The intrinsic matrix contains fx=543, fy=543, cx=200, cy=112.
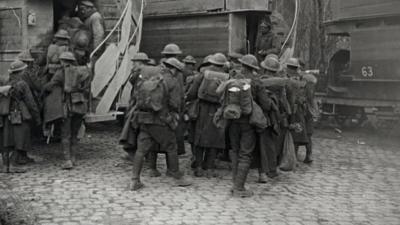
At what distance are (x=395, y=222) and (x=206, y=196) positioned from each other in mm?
2546

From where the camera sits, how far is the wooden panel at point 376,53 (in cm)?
1277

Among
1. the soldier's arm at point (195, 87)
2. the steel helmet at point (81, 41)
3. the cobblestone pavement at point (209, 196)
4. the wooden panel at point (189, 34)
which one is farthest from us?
the wooden panel at point (189, 34)

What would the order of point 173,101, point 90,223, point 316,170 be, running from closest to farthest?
point 90,223 < point 173,101 < point 316,170

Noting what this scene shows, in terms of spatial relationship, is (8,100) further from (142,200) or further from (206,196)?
(206,196)

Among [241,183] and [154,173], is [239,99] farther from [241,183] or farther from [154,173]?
[154,173]

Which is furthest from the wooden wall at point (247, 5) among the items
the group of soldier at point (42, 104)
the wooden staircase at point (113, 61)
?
the group of soldier at point (42, 104)

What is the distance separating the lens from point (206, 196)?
25.5 ft

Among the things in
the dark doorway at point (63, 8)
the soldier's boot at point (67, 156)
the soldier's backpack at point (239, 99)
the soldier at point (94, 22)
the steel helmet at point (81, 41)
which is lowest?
the soldier's boot at point (67, 156)

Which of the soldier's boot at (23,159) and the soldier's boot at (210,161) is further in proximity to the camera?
the soldier's boot at (23,159)

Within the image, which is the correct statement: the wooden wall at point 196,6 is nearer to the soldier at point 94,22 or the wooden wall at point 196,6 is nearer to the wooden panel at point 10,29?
the soldier at point 94,22

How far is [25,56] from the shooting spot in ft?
33.7

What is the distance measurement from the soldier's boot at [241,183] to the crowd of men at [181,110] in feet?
0.05

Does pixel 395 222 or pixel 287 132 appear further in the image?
pixel 287 132

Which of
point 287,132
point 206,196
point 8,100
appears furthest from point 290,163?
point 8,100
